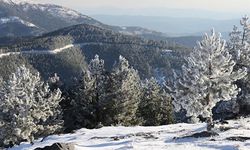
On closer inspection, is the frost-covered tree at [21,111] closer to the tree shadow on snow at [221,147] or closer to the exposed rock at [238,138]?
the tree shadow on snow at [221,147]

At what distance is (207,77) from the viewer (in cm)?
4116

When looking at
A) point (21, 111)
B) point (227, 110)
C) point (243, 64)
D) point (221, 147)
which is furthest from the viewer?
point (227, 110)

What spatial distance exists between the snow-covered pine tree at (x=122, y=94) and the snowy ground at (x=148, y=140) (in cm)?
1299

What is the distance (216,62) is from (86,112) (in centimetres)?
2966

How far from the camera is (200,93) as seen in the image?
138ft

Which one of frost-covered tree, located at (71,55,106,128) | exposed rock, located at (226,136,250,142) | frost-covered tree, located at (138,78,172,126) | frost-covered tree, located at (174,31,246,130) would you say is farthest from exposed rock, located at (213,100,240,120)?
exposed rock, located at (226,136,250,142)

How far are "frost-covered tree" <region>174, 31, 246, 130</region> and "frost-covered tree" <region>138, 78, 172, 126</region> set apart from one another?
29714 mm

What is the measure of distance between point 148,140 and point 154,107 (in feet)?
110

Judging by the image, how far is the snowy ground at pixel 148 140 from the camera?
1366 inches

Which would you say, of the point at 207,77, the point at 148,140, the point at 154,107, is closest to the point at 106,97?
the point at 154,107

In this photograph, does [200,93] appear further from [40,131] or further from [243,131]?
[40,131]

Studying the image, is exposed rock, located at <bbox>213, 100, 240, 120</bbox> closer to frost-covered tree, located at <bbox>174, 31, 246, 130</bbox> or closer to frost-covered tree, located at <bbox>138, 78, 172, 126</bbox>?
frost-covered tree, located at <bbox>138, 78, 172, 126</bbox>

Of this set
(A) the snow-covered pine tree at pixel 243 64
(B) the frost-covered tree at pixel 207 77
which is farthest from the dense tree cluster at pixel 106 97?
(B) the frost-covered tree at pixel 207 77

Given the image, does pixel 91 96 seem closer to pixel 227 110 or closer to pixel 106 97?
pixel 106 97
